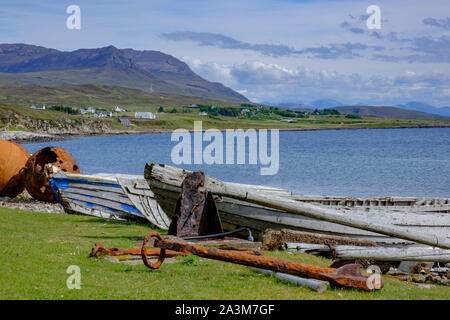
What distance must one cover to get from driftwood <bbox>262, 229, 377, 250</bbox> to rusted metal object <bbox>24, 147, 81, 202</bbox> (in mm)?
15764

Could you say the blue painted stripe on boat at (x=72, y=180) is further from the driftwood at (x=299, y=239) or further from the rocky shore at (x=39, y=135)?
the rocky shore at (x=39, y=135)

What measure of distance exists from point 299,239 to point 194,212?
9.88ft

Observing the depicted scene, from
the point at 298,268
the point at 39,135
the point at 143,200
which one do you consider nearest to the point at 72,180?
the point at 143,200

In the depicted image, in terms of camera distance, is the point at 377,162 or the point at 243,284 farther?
the point at 377,162

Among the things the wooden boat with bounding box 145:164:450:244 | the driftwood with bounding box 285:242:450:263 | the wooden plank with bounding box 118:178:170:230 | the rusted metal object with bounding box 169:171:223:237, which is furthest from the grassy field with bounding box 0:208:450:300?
the wooden plank with bounding box 118:178:170:230

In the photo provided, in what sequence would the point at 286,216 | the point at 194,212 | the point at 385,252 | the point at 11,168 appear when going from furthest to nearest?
the point at 11,168 → the point at 286,216 → the point at 385,252 → the point at 194,212

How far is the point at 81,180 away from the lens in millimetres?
23516

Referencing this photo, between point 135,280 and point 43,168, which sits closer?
point 135,280

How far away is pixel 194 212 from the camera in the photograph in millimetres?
13117

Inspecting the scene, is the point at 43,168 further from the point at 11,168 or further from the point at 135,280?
the point at 135,280

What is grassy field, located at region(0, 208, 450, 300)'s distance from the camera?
28.3 feet

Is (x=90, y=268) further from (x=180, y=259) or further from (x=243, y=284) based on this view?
(x=243, y=284)
